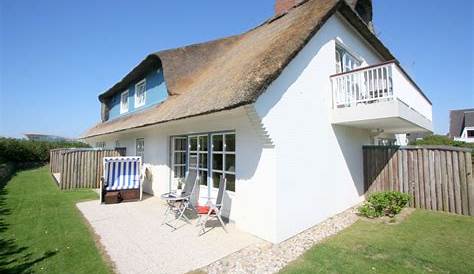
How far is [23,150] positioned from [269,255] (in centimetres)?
2765

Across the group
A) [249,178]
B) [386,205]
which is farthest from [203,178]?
[386,205]

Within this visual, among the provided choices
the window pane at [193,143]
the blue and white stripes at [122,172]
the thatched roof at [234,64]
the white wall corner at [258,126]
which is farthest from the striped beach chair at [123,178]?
the white wall corner at [258,126]

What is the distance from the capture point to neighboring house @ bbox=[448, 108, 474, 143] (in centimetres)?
3562

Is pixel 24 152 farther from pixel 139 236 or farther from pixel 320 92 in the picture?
pixel 320 92

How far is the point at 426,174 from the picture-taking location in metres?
9.28

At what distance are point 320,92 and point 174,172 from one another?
6379 millimetres

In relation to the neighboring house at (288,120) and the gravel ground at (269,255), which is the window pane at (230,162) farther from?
the gravel ground at (269,255)

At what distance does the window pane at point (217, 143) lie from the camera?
7.72 metres

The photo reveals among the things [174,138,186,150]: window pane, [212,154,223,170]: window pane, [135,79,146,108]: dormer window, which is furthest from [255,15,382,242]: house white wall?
[135,79,146,108]: dormer window

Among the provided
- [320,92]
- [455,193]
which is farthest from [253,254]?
[455,193]

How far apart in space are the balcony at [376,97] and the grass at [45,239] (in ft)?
24.5

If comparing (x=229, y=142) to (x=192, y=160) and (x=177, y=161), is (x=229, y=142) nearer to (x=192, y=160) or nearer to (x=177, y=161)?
(x=192, y=160)

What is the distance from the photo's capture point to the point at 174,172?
10398 millimetres

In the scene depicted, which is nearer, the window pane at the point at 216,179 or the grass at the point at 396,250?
the grass at the point at 396,250
